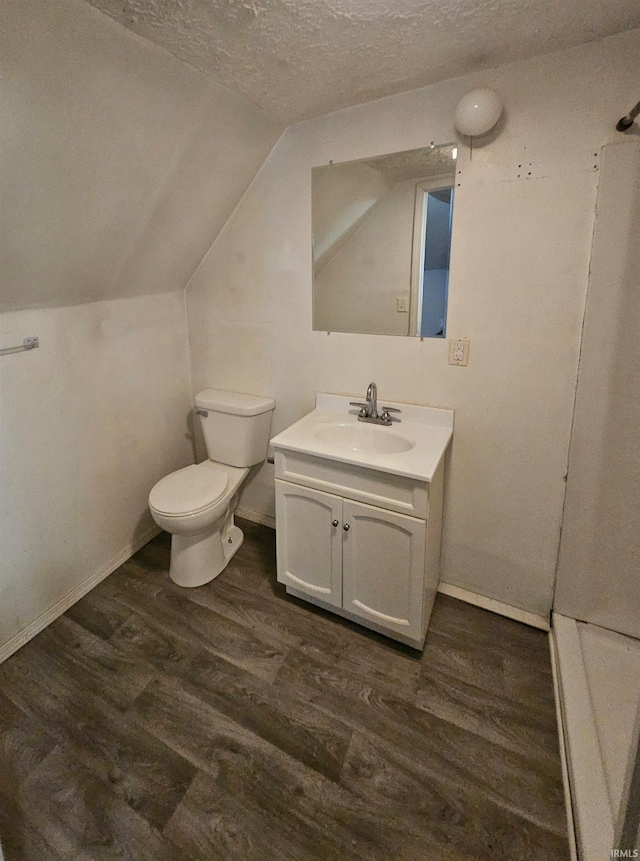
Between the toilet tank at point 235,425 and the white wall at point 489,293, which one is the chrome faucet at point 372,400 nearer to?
the white wall at point 489,293

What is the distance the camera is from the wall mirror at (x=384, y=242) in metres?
→ 1.65

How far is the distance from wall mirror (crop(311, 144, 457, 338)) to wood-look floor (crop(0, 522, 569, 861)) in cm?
134

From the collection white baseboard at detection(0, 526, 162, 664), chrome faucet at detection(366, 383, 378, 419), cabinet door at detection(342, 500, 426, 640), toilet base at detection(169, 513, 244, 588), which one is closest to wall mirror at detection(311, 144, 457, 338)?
chrome faucet at detection(366, 383, 378, 419)

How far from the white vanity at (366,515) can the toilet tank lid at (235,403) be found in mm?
346

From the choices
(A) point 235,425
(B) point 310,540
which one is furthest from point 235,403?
(B) point 310,540

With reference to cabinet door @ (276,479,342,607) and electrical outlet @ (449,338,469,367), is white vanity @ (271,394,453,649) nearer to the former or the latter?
cabinet door @ (276,479,342,607)

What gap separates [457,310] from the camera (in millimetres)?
1688

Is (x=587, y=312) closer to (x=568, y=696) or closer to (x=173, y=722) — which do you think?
(x=568, y=696)

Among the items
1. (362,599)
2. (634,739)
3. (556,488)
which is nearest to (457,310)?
(556,488)

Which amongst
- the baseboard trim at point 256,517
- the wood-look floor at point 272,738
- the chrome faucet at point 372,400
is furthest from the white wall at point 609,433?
the baseboard trim at point 256,517

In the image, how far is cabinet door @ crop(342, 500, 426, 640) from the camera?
5.11ft

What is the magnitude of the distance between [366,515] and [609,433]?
93 centimetres

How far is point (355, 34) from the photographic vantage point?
1.23 m

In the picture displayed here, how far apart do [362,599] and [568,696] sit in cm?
76
